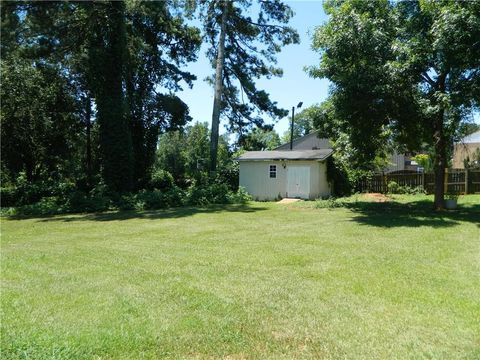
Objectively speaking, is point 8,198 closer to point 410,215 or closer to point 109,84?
point 109,84

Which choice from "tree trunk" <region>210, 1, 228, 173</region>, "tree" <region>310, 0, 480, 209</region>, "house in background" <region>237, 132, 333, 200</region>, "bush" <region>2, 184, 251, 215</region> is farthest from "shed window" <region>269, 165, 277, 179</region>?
"tree" <region>310, 0, 480, 209</region>

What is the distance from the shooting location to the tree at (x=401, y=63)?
11.7 metres

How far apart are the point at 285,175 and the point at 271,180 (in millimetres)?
856

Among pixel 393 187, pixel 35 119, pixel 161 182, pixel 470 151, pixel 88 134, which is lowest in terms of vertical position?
pixel 393 187

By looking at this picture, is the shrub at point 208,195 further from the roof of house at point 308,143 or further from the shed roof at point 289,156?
the roof of house at point 308,143

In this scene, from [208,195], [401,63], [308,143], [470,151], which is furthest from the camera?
[308,143]

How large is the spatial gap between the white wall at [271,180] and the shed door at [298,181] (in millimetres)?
183

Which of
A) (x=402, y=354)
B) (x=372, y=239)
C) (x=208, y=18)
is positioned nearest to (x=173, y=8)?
(x=208, y=18)

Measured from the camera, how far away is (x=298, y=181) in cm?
2202

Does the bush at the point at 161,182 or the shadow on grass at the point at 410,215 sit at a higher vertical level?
the bush at the point at 161,182

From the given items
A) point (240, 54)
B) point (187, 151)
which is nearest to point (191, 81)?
point (240, 54)

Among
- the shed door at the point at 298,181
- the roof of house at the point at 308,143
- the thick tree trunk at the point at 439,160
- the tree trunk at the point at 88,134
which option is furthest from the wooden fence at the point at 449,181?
the tree trunk at the point at 88,134

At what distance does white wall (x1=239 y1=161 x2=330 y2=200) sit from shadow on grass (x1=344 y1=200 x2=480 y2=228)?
5147 mm

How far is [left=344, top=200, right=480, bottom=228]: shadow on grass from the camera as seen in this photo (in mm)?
11375
